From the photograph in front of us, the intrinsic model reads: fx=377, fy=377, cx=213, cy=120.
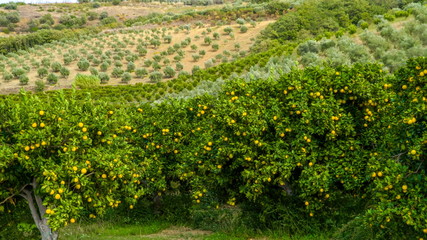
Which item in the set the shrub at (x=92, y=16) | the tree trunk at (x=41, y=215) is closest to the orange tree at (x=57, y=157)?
the tree trunk at (x=41, y=215)

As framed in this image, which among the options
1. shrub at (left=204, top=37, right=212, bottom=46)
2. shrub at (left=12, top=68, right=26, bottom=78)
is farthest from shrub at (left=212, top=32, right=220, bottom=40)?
shrub at (left=12, top=68, right=26, bottom=78)

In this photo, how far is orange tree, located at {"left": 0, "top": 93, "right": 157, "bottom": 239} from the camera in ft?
20.8

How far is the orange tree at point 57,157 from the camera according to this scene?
6.33 metres

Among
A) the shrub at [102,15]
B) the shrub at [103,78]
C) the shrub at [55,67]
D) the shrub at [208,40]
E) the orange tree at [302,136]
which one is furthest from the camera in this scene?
the shrub at [102,15]

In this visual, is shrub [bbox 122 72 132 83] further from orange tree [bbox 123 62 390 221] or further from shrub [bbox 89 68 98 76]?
orange tree [bbox 123 62 390 221]

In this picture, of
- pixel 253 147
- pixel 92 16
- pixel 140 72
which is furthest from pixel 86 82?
pixel 92 16

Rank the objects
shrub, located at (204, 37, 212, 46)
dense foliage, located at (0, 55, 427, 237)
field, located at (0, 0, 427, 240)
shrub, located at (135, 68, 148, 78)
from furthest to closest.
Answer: shrub, located at (204, 37, 212, 46) < shrub, located at (135, 68, 148, 78) < field, located at (0, 0, 427, 240) < dense foliage, located at (0, 55, 427, 237)

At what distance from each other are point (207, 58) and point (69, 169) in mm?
43359

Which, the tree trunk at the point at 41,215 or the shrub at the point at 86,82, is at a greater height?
the tree trunk at the point at 41,215

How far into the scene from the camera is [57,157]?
6965mm

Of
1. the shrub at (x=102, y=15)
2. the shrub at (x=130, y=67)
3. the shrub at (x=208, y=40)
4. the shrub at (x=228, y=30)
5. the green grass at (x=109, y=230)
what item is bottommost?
the shrub at (x=102, y=15)

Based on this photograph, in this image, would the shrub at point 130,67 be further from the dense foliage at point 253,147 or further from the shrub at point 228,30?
the dense foliage at point 253,147

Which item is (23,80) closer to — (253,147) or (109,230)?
(109,230)

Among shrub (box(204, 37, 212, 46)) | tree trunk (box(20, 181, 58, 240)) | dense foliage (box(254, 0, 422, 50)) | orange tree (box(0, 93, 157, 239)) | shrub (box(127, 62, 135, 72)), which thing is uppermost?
orange tree (box(0, 93, 157, 239))
